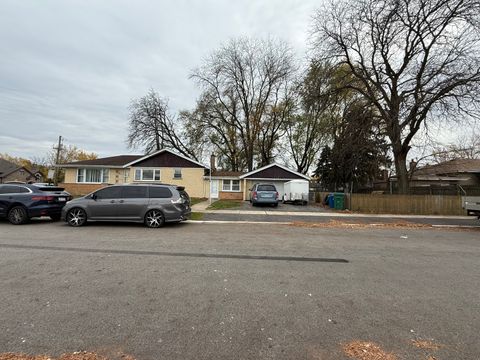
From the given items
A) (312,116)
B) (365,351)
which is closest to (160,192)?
(365,351)

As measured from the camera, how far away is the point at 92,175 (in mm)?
30391

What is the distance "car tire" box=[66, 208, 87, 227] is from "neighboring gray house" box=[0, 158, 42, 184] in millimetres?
50198

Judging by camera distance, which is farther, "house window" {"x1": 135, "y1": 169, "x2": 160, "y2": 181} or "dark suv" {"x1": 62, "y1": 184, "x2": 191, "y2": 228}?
"house window" {"x1": 135, "y1": 169, "x2": 160, "y2": 181}

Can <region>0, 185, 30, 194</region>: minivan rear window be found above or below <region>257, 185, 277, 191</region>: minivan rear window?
below

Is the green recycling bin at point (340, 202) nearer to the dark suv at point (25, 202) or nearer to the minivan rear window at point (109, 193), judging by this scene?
the minivan rear window at point (109, 193)

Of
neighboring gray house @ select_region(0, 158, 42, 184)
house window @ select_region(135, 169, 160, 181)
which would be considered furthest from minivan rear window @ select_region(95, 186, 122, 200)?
neighboring gray house @ select_region(0, 158, 42, 184)

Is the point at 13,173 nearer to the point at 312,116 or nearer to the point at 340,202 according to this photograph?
the point at 312,116

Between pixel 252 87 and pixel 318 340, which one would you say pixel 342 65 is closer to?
pixel 252 87

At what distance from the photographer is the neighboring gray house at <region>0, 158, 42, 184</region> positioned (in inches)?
2120

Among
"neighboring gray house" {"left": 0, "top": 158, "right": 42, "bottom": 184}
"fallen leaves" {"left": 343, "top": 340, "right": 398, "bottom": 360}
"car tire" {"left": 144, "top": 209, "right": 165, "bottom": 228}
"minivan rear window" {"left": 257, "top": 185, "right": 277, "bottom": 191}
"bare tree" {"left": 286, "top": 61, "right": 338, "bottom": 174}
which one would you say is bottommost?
"fallen leaves" {"left": 343, "top": 340, "right": 398, "bottom": 360}

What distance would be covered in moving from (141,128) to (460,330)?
40.2 metres

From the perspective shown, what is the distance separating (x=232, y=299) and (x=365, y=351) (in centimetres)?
188

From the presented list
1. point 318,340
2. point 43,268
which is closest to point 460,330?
point 318,340

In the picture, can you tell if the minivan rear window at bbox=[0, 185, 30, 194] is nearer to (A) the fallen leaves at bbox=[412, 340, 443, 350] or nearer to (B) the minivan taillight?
(B) the minivan taillight
